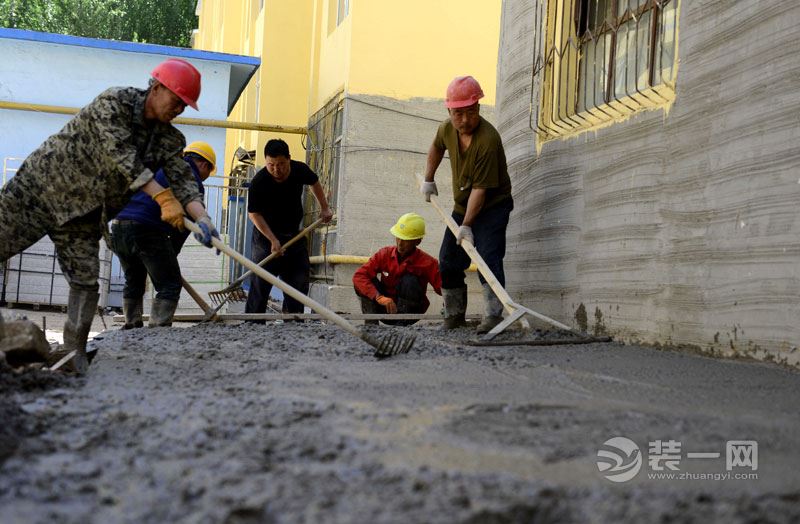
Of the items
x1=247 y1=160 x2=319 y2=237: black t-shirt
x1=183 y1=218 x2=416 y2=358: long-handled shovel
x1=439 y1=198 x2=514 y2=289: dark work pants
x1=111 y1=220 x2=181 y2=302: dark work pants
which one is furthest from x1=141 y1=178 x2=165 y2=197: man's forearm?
x1=247 y1=160 x2=319 y2=237: black t-shirt

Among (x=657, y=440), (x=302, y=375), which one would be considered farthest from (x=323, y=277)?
(x=657, y=440)

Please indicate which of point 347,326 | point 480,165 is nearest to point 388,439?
point 347,326

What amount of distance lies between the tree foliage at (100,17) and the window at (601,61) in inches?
951

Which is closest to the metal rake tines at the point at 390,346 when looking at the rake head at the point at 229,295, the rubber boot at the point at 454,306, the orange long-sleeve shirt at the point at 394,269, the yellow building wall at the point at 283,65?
the rubber boot at the point at 454,306

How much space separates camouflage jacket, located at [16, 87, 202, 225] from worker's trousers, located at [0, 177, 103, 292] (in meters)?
0.06

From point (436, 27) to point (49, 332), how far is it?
516cm

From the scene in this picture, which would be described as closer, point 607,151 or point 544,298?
point 607,151

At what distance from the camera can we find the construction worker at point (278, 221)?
708 centimetres

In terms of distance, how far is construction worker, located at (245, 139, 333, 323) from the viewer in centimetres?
708

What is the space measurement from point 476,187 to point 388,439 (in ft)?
11.1

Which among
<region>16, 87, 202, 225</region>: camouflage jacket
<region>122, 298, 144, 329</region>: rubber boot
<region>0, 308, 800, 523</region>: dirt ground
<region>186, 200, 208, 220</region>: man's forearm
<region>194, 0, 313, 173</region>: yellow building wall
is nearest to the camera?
<region>0, 308, 800, 523</region>: dirt ground

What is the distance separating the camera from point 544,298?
599 centimetres

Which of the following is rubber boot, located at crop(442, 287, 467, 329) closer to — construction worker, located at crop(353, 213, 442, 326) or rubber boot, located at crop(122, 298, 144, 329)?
construction worker, located at crop(353, 213, 442, 326)

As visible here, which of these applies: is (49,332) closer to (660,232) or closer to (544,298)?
(544,298)
